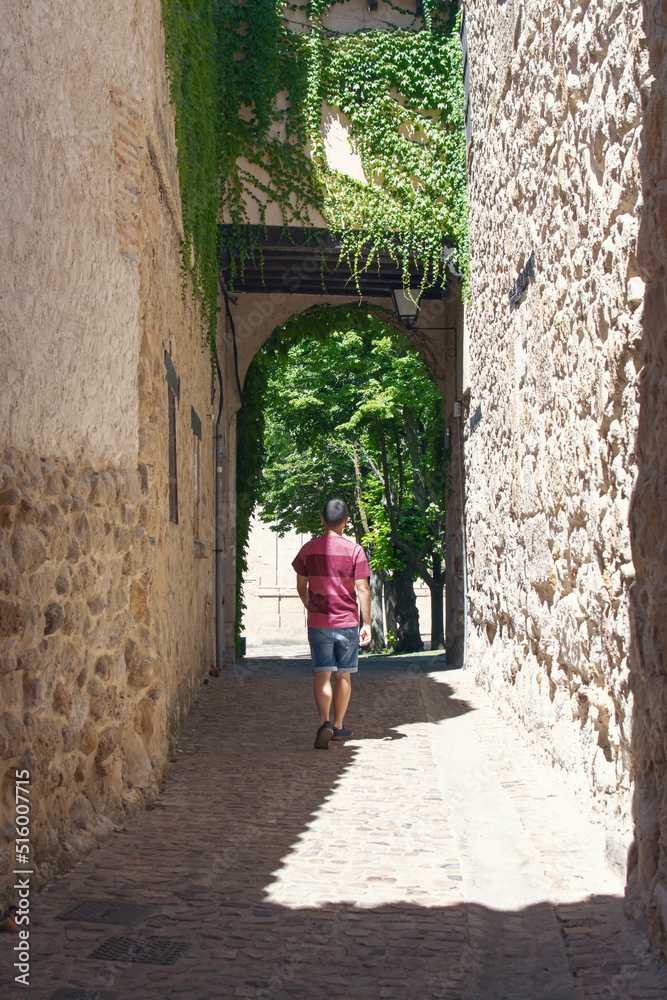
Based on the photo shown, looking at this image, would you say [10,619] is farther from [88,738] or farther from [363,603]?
[363,603]

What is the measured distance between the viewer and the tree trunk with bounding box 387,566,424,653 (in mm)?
18750

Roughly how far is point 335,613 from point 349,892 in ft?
9.37

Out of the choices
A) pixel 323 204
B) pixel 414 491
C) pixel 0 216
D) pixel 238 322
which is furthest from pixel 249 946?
pixel 414 491

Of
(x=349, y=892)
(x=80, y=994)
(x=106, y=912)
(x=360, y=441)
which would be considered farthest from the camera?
(x=360, y=441)

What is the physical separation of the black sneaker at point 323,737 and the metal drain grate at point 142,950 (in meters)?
2.88

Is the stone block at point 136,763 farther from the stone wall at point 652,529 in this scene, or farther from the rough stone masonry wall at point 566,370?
the stone wall at point 652,529

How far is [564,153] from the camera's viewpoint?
4566 mm

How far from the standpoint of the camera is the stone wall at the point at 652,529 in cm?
285

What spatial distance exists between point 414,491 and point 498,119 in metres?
12.4

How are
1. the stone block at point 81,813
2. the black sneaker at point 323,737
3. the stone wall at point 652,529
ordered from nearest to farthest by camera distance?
the stone wall at point 652,529
the stone block at point 81,813
the black sneaker at point 323,737

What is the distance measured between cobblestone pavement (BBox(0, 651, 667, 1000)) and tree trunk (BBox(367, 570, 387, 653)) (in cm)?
1510

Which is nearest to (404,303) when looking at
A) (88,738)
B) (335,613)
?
(335,613)

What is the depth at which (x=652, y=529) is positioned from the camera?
298 cm

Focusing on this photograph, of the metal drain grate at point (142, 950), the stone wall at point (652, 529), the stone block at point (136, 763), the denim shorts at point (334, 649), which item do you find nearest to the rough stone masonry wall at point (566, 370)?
the stone wall at point (652, 529)
